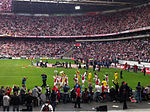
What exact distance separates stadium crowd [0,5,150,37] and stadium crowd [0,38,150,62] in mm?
3567

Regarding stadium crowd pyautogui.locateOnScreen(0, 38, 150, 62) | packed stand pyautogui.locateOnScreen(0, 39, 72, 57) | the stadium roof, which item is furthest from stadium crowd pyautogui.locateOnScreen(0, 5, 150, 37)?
stadium crowd pyautogui.locateOnScreen(0, 38, 150, 62)

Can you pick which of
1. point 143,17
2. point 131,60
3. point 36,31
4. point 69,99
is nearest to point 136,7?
point 143,17

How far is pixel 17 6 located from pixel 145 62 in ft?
168

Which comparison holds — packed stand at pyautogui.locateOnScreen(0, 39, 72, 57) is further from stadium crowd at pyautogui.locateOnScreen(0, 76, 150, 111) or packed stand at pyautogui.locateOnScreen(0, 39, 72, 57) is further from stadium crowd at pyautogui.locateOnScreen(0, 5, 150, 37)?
stadium crowd at pyautogui.locateOnScreen(0, 76, 150, 111)

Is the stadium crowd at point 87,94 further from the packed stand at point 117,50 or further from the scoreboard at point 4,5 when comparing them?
the scoreboard at point 4,5

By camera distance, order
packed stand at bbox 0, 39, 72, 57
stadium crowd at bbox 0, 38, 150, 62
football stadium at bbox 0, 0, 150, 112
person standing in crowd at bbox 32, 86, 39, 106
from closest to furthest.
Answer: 1. person standing in crowd at bbox 32, 86, 39, 106
2. stadium crowd at bbox 0, 38, 150, 62
3. football stadium at bbox 0, 0, 150, 112
4. packed stand at bbox 0, 39, 72, 57

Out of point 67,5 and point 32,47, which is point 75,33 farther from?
point 32,47

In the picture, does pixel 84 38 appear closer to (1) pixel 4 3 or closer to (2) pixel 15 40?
(2) pixel 15 40

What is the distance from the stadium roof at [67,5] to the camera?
58.5 meters

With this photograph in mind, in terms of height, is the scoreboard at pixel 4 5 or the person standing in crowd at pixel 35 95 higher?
the scoreboard at pixel 4 5

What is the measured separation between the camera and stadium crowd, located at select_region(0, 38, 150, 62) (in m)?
47.7

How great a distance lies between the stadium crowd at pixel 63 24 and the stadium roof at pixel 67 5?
283 cm

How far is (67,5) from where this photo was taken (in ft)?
218

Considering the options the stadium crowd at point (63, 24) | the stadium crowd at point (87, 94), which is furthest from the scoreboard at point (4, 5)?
the stadium crowd at point (63, 24)
